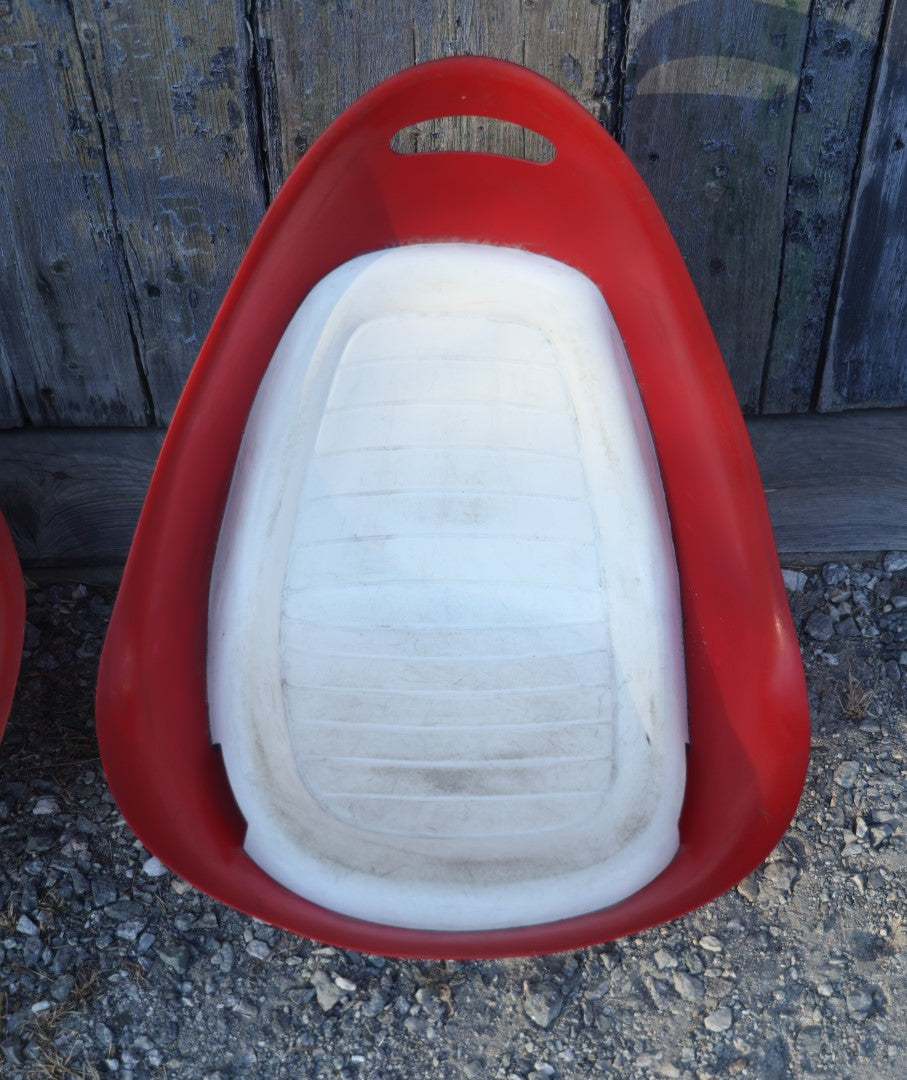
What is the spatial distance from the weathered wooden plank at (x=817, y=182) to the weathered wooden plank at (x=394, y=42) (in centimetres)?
29

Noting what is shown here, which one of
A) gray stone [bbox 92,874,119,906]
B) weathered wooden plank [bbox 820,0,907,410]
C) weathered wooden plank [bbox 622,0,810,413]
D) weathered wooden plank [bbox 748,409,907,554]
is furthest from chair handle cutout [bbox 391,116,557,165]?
gray stone [bbox 92,874,119,906]

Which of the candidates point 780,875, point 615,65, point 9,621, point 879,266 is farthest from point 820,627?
point 9,621

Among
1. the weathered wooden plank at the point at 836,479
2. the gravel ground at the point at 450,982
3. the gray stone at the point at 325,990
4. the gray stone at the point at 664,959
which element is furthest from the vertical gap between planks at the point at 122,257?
the gray stone at the point at 664,959

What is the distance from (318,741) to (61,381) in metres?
0.78

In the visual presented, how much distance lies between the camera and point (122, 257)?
4.51ft

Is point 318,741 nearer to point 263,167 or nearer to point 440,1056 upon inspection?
point 440,1056

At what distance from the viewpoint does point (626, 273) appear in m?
1.13

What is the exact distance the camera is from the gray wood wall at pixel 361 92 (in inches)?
46.9

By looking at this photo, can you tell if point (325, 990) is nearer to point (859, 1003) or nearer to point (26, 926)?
point (26, 926)

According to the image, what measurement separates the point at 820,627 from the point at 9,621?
4.14 ft

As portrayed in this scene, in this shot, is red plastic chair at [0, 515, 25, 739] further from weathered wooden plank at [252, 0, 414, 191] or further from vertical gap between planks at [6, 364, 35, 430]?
weathered wooden plank at [252, 0, 414, 191]

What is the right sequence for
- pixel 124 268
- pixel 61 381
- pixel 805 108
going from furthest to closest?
1. pixel 61 381
2. pixel 124 268
3. pixel 805 108

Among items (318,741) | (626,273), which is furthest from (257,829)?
(626,273)

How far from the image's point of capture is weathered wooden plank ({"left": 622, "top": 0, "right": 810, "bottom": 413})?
119 cm
